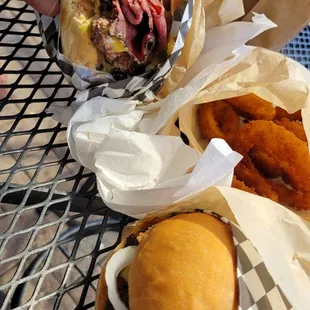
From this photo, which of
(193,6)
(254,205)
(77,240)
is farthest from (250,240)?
(193,6)

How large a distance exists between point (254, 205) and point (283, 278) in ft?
0.32

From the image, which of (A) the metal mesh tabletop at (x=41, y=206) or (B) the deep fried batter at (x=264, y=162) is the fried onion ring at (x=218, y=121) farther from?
(A) the metal mesh tabletop at (x=41, y=206)

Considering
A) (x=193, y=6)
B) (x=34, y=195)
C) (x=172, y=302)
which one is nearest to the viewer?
(x=172, y=302)

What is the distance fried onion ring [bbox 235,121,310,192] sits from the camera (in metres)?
0.78

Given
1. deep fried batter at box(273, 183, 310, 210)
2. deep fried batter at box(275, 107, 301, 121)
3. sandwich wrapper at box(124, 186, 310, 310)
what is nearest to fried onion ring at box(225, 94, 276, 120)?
deep fried batter at box(275, 107, 301, 121)

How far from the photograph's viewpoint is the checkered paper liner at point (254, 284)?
582mm

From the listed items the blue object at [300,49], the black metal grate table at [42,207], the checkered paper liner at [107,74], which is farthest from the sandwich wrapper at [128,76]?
the blue object at [300,49]

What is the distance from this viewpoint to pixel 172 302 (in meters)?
0.56

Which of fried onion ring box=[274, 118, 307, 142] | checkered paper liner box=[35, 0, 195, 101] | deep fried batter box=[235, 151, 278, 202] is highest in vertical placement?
checkered paper liner box=[35, 0, 195, 101]

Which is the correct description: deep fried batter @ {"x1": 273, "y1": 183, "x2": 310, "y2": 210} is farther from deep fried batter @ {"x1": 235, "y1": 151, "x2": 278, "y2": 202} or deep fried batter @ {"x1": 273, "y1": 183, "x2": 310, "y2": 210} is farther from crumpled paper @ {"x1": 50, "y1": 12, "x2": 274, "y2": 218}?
crumpled paper @ {"x1": 50, "y1": 12, "x2": 274, "y2": 218}

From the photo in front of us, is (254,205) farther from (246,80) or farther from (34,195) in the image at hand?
(34,195)

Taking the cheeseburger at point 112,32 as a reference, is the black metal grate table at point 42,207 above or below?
below

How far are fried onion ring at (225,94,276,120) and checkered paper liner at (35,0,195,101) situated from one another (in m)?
0.16

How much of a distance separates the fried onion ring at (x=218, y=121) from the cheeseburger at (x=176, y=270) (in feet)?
0.71
